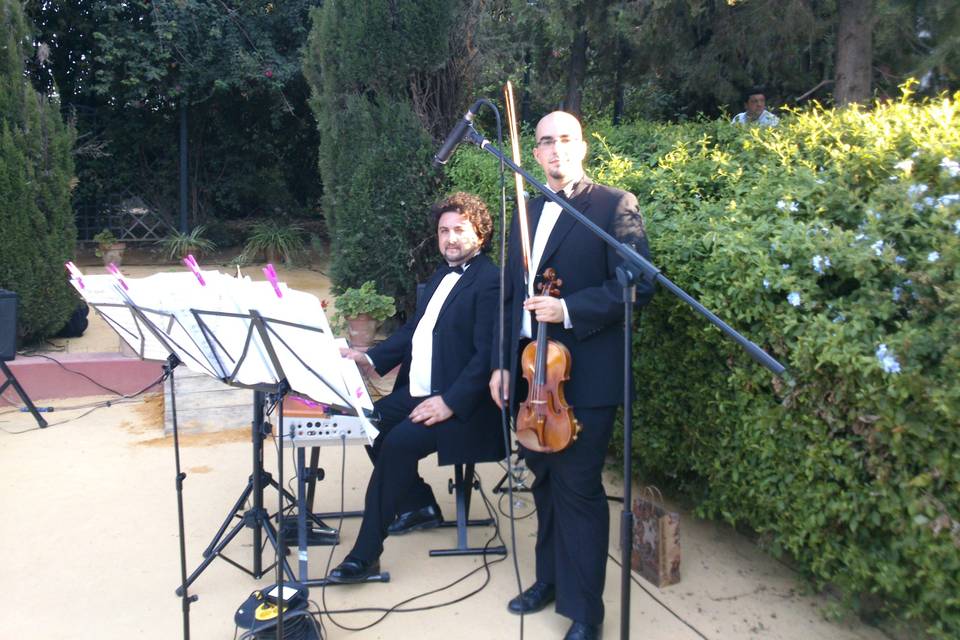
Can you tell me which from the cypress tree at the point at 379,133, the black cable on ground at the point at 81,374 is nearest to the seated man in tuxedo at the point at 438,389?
the cypress tree at the point at 379,133

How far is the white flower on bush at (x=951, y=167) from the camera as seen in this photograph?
9.35 feet

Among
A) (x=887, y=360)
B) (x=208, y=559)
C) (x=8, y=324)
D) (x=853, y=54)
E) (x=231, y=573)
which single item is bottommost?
(x=231, y=573)

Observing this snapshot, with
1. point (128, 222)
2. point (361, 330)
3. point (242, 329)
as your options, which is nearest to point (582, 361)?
point (242, 329)

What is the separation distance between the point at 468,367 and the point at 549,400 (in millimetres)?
824

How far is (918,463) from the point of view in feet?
8.46

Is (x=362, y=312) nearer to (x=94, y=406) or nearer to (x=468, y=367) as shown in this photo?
(x=94, y=406)

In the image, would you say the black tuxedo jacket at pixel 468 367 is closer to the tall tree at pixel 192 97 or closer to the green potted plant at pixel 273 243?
the tall tree at pixel 192 97

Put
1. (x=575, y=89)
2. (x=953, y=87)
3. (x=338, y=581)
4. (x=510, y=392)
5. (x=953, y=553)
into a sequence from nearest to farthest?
1. (x=953, y=553)
2. (x=510, y=392)
3. (x=338, y=581)
4. (x=953, y=87)
5. (x=575, y=89)

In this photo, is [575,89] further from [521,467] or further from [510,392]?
[510,392]

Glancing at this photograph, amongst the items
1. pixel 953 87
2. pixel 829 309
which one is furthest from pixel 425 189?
pixel 953 87

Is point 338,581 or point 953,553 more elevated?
point 953,553

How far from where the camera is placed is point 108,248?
11031 mm

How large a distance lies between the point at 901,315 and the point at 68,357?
605 cm

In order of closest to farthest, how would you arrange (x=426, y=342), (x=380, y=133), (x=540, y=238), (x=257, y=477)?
(x=540, y=238) → (x=257, y=477) → (x=426, y=342) → (x=380, y=133)
